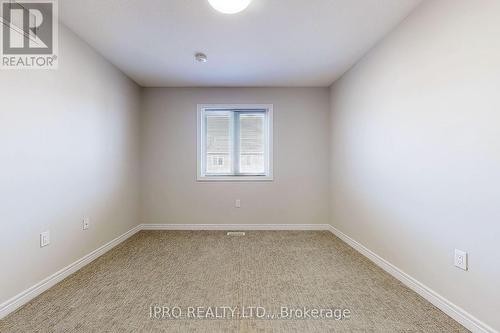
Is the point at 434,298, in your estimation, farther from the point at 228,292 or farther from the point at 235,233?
the point at 235,233

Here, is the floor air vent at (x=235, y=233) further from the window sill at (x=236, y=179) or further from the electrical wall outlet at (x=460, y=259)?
the electrical wall outlet at (x=460, y=259)

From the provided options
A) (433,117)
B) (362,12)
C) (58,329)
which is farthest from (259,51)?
(58,329)

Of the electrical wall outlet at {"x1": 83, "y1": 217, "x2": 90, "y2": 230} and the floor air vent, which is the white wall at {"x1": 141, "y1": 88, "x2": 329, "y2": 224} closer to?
the floor air vent

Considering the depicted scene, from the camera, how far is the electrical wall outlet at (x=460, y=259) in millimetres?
1744

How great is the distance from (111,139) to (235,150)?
6.24 ft

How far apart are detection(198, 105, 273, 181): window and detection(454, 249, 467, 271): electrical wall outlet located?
287 cm

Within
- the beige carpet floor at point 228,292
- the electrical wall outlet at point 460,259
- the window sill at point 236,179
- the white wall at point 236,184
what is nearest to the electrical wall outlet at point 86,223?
the beige carpet floor at point 228,292

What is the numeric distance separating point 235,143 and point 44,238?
2.88 metres

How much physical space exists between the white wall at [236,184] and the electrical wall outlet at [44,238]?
6.72 feet

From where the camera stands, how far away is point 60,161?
240cm

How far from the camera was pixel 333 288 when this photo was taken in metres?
2.26

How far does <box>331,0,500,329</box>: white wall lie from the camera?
158 cm

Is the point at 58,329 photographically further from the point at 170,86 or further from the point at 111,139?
the point at 170,86

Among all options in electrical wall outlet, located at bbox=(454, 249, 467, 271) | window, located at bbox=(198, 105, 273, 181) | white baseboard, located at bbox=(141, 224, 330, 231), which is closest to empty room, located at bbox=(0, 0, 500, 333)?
electrical wall outlet, located at bbox=(454, 249, 467, 271)
